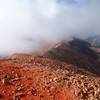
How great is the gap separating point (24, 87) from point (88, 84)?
14.1 ft

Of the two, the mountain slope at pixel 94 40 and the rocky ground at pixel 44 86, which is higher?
the mountain slope at pixel 94 40

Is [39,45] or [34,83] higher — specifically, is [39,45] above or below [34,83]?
above

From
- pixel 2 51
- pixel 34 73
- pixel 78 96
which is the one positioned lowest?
pixel 78 96

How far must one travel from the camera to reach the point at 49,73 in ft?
79.2

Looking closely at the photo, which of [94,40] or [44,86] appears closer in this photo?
[44,86]

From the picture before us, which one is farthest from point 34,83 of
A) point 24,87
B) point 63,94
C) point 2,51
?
point 2,51

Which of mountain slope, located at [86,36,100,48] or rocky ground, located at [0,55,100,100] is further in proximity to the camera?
mountain slope, located at [86,36,100,48]

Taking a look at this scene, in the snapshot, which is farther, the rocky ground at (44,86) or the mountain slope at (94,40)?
→ the mountain slope at (94,40)

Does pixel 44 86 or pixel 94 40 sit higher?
pixel 94 40

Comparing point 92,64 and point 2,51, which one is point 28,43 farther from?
point 92,64

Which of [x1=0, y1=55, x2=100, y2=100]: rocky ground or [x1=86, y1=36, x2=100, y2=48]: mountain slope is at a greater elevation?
[x1=86, y1=36, x2=100, y2=48]: mountain slope

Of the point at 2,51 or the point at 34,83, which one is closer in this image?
the point at 34,83

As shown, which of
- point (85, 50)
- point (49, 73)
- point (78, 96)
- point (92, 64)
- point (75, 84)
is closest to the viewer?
point (78, 96)

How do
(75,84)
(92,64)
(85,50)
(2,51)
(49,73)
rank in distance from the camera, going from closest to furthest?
(75,84) → (49,73) → (2,51) → (92,64) → (85,50)
